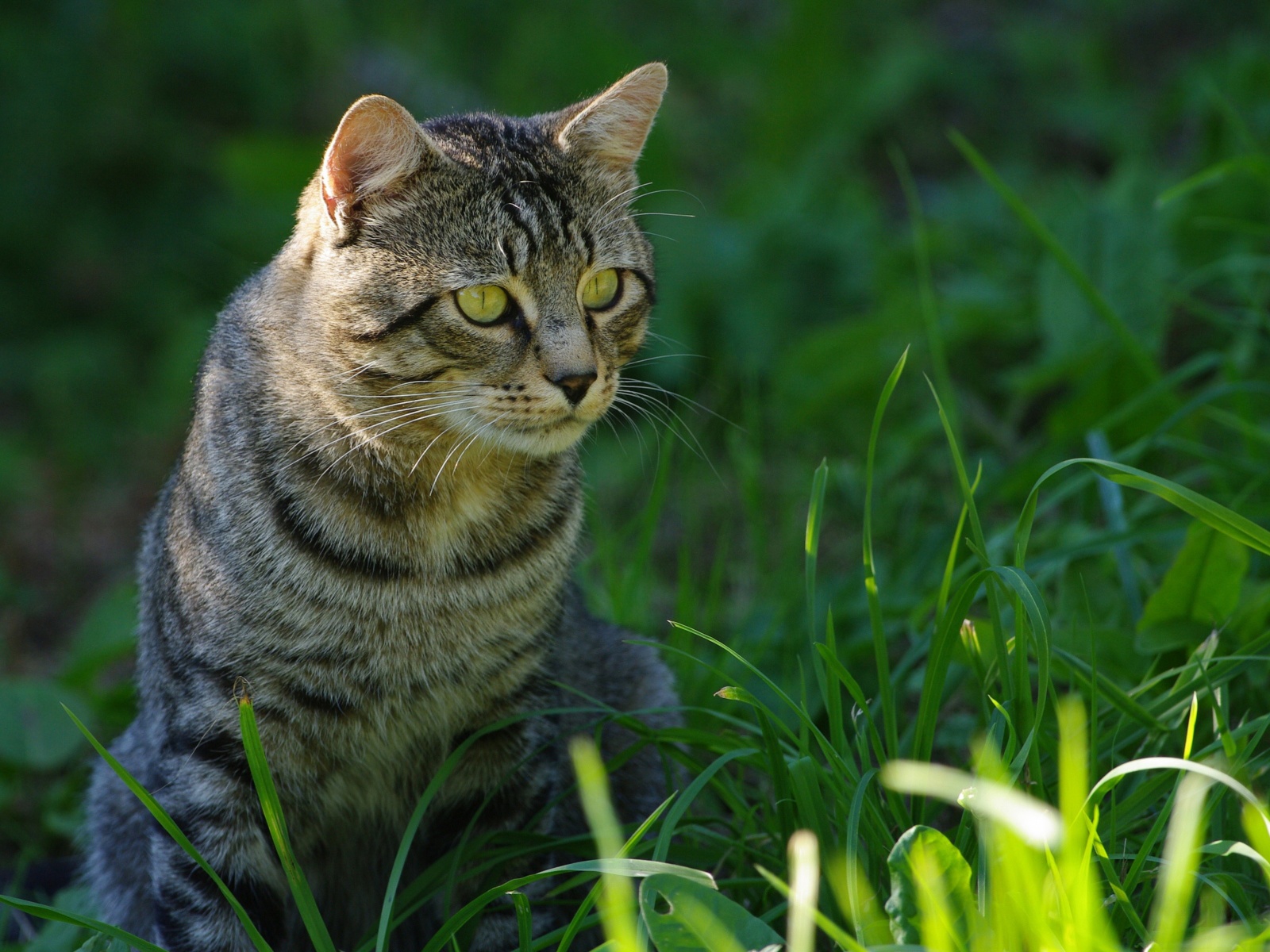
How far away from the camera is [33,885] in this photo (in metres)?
2.32

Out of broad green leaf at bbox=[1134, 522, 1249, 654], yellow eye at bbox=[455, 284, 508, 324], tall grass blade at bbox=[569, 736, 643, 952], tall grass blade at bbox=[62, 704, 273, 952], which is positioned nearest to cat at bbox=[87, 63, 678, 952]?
yellow eye at bbox=[455, 284, 508, 324]

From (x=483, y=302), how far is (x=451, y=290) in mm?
55

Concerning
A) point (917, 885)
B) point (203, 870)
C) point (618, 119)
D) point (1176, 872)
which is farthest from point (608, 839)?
point (618, 119)

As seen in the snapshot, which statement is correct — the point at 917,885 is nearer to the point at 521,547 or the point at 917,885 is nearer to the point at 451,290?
the point at 521,547

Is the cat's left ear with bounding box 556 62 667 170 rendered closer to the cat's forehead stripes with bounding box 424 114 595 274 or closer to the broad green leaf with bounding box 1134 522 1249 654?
the cat's forehead stripes with bounding box 424 114 595 274

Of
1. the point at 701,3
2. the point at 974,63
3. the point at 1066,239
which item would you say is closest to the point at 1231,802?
the point at 1066,239

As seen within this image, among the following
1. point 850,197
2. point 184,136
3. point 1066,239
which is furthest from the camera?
point 184,136

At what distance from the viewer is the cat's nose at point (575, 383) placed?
186 centimetres

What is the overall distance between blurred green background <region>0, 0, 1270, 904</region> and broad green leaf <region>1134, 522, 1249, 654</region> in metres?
0.05

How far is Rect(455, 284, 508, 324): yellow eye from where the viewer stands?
1.88 metres

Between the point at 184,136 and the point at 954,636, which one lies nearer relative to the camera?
the point at 954,636

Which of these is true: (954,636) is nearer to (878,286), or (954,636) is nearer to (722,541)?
(722,541)

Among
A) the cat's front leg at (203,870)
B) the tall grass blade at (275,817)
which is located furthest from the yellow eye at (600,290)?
the cat's front leg at (203,870)

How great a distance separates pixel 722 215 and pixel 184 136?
2559 mm
